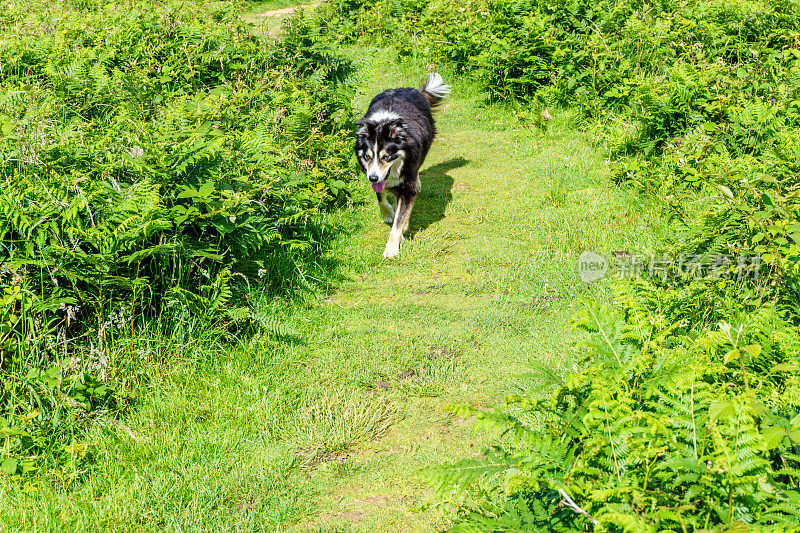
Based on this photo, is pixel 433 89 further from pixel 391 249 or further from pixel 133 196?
pixel 133 196

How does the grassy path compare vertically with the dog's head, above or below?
below

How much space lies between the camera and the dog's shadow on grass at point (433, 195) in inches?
270

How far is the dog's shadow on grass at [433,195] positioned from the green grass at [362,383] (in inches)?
2.2

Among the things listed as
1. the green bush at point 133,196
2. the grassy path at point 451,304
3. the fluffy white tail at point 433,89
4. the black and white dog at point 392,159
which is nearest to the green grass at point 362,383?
the grassy path at point 451,304

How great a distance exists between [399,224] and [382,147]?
755mm

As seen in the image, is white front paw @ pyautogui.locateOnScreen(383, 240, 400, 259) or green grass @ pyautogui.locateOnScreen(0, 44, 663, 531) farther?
white front paw @ pyautogui.locateOnScreen(383, 240, 400, 259)

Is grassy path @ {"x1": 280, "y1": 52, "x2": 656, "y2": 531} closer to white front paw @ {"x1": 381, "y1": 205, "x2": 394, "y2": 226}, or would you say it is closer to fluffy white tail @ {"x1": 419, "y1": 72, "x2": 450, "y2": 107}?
white front paw @ {"x1": 381, "y1": 205, "x2": 394, "y2": 226}

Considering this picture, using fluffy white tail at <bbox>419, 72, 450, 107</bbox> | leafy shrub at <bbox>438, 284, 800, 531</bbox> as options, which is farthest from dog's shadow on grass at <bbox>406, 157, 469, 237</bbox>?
leafy shrub at <bbox>438, 284, 800, 531</bbox>

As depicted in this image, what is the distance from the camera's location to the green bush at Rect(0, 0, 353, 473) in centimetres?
357

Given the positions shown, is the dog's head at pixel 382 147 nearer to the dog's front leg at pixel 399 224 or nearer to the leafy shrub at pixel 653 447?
the dog's front leg at pixel 399 224

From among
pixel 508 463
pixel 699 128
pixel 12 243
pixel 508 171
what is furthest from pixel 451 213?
pixel 508 463

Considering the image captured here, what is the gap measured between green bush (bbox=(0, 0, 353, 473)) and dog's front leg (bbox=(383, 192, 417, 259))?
23.8 inches

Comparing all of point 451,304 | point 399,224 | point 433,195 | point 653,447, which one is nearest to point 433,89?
point 433,195

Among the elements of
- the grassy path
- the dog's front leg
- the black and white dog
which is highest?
the black and white dog
